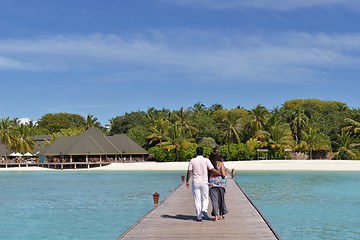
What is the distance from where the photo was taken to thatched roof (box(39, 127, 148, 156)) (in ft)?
227

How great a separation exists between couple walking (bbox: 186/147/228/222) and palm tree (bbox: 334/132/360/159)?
5579 centimetres

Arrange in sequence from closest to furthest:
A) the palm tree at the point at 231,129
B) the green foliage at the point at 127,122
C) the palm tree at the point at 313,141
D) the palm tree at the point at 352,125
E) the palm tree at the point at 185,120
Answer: the palm tree at the point at 313,141 → the palm tree at the point at 352,125 → the palm tree at the point at 231,129 → the palm tree at the point at 185,120 → the green foliage at the point at 127,122

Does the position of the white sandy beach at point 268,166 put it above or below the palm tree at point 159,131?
below

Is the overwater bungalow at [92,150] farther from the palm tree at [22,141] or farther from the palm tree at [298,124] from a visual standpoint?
the palm tree at [298,124]

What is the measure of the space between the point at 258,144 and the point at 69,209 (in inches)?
1828

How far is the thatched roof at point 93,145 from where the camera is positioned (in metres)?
69.2

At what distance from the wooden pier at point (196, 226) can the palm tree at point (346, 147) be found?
170ft

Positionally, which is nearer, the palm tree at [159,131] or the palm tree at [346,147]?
the palm tree at [346,147]

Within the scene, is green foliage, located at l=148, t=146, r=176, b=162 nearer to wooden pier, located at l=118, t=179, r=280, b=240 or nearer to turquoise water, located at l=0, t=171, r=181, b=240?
turquoise water, located at l=0, t=171, r=181, b=240

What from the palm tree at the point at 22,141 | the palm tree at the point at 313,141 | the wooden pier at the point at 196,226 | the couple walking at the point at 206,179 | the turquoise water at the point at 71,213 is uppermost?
the palm tree at the point at 22,141

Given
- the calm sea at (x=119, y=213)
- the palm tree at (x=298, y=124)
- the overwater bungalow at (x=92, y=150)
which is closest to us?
the calm sea at (x=119, y=213)

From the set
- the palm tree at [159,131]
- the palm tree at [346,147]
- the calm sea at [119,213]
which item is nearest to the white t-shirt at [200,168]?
the calm sea at [119,213]

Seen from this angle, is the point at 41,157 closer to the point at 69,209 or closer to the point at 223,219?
the point at 69,209

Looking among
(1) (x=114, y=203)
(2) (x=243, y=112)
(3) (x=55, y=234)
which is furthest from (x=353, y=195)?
(2) (x=243, y=112)
